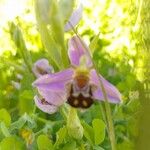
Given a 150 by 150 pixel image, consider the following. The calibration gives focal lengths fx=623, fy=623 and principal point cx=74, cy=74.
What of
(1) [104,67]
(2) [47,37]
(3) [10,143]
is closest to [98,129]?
(3) [10,143]

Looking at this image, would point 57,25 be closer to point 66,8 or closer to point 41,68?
point 66,8

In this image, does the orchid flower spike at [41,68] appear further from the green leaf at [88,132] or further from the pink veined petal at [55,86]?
the pink veined petal at [55,86]

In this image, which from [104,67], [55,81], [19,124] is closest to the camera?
[55,81]

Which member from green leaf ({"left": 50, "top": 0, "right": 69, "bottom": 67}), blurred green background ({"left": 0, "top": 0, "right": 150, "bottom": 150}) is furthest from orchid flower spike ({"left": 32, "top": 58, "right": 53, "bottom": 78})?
green leaf ({"left": 50, "top": 0, "right": 69, "bottom": 67})

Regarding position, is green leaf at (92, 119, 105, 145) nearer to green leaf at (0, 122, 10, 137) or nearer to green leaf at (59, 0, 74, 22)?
green leaf at (0, 122, 10, 137)

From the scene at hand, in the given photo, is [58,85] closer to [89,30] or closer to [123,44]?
[123,44]

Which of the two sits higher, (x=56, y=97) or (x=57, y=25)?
(x=57, y=25)

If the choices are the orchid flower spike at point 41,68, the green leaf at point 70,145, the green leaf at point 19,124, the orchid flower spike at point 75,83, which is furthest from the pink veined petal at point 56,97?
the orchid flower spike at point 41,68
